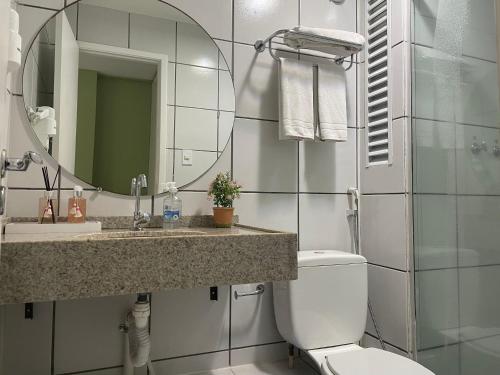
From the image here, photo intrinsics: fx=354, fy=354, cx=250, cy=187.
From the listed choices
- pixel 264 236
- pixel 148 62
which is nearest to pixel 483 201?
pixel 264 236

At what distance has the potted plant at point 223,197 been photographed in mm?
1470

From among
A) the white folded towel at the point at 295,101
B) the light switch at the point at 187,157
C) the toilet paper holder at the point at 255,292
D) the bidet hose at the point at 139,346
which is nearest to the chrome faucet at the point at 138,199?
the light switch at the point at 187,157

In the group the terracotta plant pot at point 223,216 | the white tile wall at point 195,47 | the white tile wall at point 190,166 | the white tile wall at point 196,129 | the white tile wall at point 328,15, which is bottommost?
the terracotta plant pot at point 223,216

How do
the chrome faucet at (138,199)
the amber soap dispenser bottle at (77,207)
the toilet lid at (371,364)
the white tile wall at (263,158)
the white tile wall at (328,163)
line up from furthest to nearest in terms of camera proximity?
the white tile wall at (328,163) < the white tile wall at (263,158) < the chrome faucet at (138,199) < the amber soap dispenser bottle at (77,207) < the toilet lid at (371,364)

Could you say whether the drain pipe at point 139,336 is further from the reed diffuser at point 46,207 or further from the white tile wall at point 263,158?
the white tile wall at point 263,158

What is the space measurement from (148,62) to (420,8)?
122cm

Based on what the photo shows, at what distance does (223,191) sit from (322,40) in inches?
31.7

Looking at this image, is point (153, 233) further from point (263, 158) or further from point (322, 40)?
point (322, 40)

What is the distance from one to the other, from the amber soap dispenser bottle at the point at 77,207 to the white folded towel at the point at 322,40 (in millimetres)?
1084

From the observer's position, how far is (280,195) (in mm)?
1705

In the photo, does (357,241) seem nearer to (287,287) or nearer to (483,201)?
(287,287)

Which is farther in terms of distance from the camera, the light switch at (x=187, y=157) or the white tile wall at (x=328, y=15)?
the white tile wall at (x=328, y=15)

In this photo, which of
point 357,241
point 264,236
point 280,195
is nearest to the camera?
point 264,236

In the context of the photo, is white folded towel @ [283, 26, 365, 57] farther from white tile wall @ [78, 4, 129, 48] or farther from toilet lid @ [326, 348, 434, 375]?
toilet lid @ [326, 348, 434, 375]
